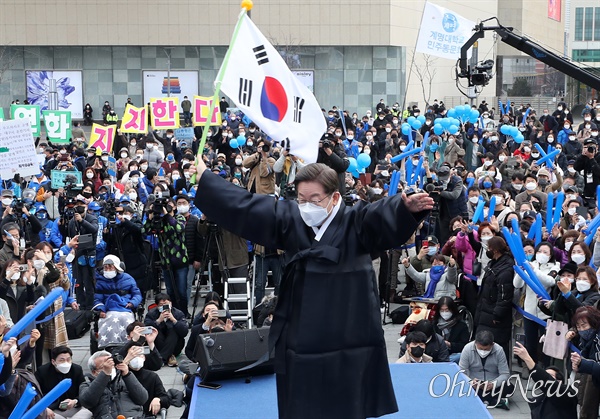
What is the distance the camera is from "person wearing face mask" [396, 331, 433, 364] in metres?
9.91

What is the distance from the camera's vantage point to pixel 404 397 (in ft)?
22.1

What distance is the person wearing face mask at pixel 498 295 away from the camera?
34.9ft

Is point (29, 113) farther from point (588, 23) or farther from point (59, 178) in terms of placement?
point (588, 23)

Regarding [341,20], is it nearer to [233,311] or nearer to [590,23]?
[233,311]

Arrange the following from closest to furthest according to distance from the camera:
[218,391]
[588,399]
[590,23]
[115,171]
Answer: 1. [218,391]
2. [588,399]
3. [115,171]
4. [590,23]

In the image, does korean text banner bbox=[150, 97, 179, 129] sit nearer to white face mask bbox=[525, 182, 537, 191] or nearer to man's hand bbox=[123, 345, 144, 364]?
white face mask bbox=[525, 182, 537, 191]

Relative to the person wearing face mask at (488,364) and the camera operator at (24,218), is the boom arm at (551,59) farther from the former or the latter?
the camera operator at (24,218)

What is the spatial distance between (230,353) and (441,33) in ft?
41.6

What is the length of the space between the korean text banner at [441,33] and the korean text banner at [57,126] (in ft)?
24.9

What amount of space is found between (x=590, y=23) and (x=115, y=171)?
69955mm

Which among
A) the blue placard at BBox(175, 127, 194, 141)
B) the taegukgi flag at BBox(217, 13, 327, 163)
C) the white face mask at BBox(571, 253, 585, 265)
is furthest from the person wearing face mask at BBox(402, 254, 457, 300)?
the blue placard at BBox(175, 127, 194, 141)

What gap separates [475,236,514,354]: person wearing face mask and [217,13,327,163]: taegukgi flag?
5054 mm

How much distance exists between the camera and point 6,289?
1054 centimetres

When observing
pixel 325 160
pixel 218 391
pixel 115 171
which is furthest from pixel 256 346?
pixel 115 171
